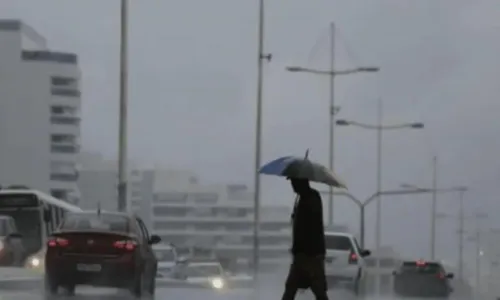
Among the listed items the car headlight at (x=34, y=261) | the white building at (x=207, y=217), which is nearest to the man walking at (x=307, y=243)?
the car headlight at (x=34, y=261)

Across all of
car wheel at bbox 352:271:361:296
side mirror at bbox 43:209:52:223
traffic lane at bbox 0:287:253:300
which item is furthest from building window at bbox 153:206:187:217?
traffic lane at bbox 0:287:253:300

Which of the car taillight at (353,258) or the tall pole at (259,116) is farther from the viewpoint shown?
the tall pole at (259,116)

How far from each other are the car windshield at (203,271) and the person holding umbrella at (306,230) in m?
35.0

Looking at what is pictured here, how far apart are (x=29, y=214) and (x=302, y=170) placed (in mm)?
28772

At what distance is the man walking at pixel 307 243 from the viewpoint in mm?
14508

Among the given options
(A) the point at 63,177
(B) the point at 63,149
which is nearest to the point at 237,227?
(A) the point at 63,177

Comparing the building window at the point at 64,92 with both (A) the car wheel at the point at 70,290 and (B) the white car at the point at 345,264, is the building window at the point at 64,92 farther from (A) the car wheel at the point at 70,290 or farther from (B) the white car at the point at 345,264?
(A) the car wheel at the point at 70,290

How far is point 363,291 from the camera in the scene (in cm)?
3728

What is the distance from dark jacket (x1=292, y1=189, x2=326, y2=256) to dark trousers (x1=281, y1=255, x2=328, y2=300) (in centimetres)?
9

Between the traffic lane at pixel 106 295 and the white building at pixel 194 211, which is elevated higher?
the traffic lane at pixel 106 295

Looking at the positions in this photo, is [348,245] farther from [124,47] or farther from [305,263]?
[305,263]

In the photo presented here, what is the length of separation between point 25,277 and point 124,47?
16.7 m

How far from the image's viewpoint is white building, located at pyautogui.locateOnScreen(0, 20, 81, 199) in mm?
170250

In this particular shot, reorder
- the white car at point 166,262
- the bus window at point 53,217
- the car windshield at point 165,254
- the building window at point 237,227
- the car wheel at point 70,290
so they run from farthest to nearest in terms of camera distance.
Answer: the building window at point 237,227 < the car windshield at point 165,254 < the white car at point 166,262 < the bus window at point 53,217 < the car wheel at point 70,290
